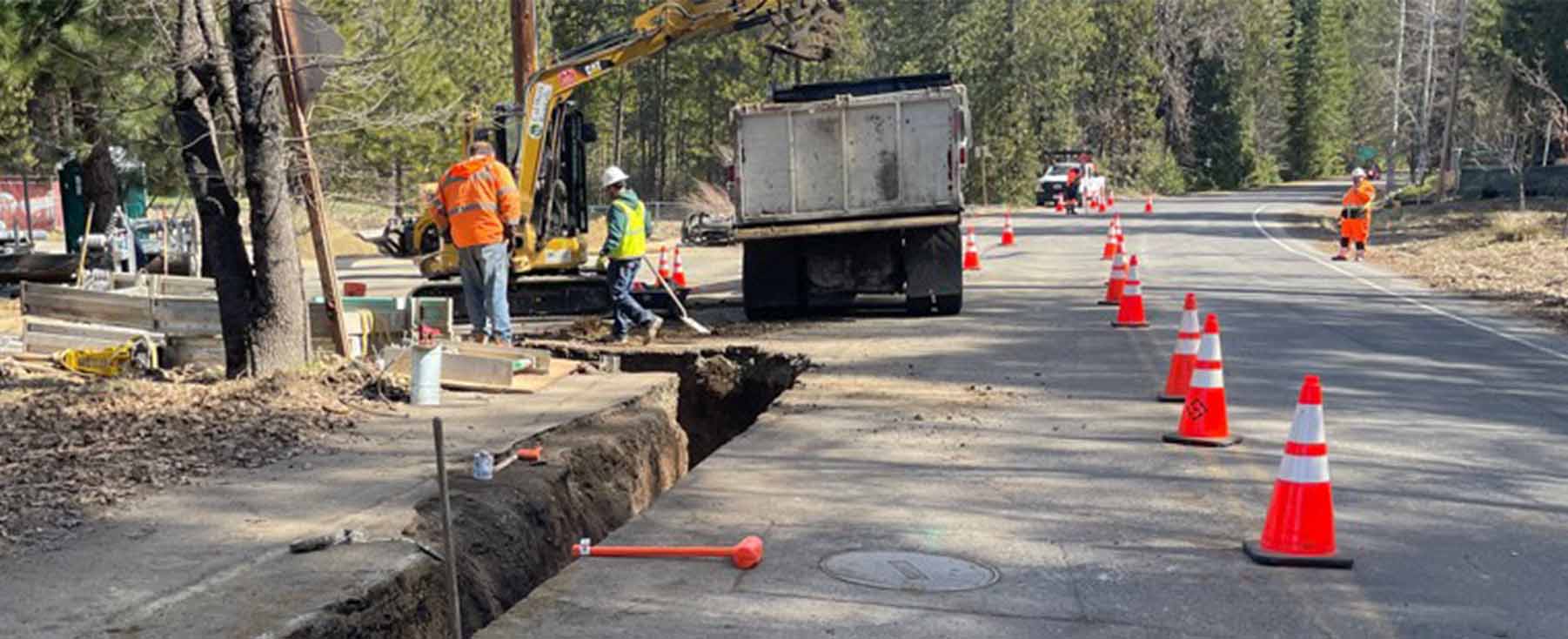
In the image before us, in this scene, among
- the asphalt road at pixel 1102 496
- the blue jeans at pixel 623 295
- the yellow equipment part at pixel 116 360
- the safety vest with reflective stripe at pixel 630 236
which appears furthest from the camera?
the blue jeans at pixel 623 295

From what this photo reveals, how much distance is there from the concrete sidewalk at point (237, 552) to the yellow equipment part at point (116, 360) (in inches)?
156

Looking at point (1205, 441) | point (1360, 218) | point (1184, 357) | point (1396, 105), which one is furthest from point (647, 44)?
point (1396, 105)

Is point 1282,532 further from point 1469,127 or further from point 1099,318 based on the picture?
point 1469,127

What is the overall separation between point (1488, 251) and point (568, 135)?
1926 cm

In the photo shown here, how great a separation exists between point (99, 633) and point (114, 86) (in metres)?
14.0

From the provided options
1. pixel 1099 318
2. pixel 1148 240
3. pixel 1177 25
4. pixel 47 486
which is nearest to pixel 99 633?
pixel 47 486

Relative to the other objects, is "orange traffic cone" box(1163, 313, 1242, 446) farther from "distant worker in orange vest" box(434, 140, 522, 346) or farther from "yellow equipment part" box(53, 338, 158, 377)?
"yellow equipment part" box(53, 338, 158, 377)

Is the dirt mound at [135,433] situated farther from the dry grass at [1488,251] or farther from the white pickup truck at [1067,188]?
the white pickup truck at [1067,188]

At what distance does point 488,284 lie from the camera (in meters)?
11.8

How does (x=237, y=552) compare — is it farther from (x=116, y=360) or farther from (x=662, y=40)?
(x=662, y=40)

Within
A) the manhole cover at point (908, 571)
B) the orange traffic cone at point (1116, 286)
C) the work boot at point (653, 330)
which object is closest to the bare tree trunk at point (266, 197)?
the work boot at point (653, 330)

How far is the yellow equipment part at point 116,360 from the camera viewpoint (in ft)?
37.8

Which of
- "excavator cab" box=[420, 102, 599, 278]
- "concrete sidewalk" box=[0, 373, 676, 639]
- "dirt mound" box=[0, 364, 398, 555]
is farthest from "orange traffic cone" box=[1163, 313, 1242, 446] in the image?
"excavator cab" box=[420, 102, 599, 278]

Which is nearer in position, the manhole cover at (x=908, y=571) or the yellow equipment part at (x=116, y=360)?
the manhole cover at (x=908, y=571)
